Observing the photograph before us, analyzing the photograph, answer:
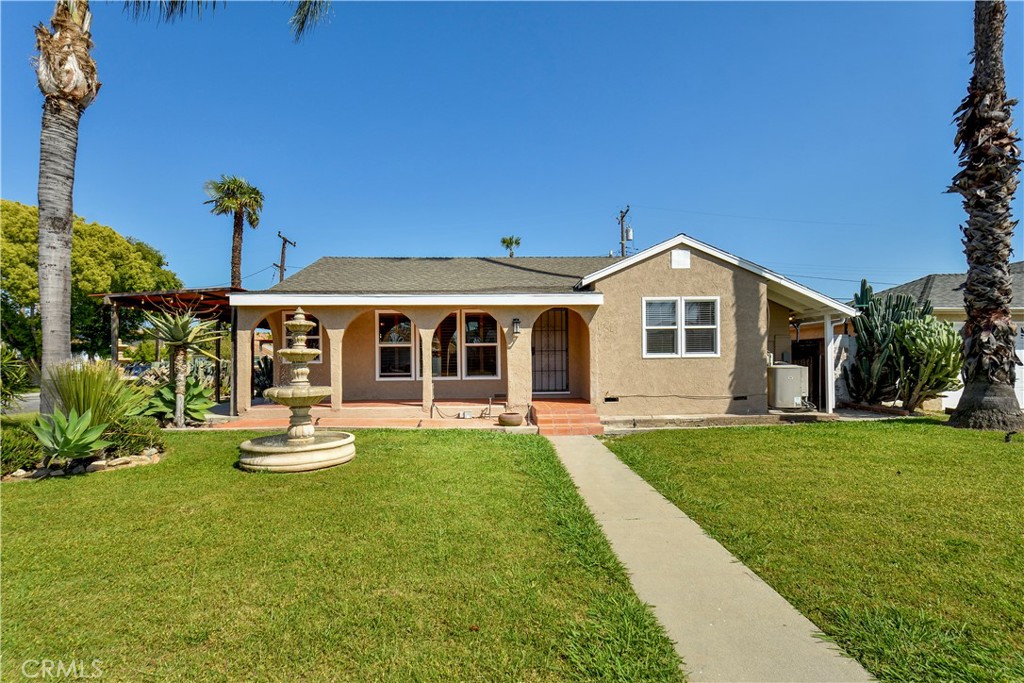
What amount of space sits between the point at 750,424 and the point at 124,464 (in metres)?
12.8

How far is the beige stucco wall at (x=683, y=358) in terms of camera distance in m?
11.4

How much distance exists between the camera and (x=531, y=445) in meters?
8.46

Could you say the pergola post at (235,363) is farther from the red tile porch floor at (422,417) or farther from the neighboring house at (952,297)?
the neighboring house at (952,297)

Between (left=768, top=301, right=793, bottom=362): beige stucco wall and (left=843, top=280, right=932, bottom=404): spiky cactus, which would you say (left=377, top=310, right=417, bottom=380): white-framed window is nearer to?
(left=768, top=301, right=793, bottom=362): beige stucco wall

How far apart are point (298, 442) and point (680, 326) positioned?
30.3ft

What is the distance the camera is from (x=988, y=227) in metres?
9.84

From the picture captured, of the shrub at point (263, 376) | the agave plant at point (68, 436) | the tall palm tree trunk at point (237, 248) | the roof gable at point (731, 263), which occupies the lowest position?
the agave plant at point (68, 436)

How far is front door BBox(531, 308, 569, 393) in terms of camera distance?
13.6 meters

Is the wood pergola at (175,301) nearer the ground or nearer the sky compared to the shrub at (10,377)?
nearer the sky

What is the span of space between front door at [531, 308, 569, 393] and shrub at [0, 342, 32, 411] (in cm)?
1124

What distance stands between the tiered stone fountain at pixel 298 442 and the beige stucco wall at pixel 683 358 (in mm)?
6695

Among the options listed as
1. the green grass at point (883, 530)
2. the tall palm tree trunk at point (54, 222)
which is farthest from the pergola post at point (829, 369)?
the tall palm tree trunk at point (54, 222)

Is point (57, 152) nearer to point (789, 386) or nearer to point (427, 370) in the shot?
point (427, 370)

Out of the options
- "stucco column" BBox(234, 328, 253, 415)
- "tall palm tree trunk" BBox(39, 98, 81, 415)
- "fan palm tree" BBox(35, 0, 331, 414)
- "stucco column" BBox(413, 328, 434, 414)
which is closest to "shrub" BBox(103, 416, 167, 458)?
"fan palm tree" BBox(35, 0, 331, 414)
